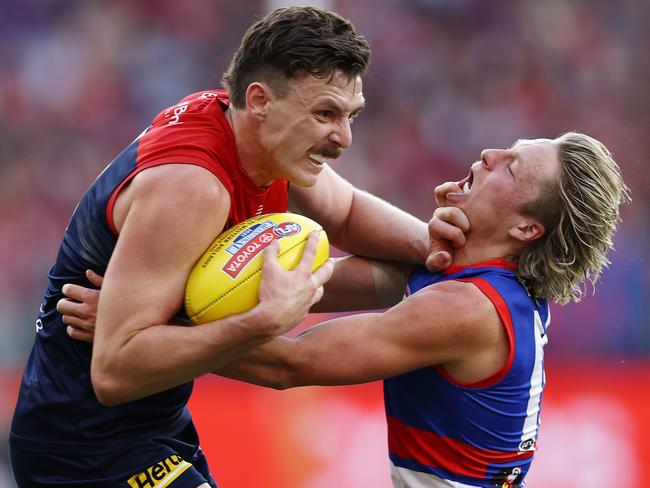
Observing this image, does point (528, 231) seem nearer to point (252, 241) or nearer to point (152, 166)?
point (252, 241)

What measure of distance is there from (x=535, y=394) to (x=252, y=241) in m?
1.60

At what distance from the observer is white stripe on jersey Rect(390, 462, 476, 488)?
433cm

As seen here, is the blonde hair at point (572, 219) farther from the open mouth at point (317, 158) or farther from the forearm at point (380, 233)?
the open mouth at point (317, 158)

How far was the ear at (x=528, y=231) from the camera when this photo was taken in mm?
4410

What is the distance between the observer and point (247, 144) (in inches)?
159

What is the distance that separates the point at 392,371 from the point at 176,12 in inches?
351

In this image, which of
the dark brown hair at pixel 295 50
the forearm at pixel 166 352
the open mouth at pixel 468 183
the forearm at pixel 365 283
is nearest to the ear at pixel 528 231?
the open mouth at pixel 468 183

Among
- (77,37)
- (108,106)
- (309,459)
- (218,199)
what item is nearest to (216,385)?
(309,459)

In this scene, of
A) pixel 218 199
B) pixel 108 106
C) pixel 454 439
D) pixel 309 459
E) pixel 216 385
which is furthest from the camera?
pixel 108 106

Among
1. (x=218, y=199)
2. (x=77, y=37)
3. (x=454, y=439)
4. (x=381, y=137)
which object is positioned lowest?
(x=454, y=439)

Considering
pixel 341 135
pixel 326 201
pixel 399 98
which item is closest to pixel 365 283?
pixel 326 201

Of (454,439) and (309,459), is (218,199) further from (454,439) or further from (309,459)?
(309,459)

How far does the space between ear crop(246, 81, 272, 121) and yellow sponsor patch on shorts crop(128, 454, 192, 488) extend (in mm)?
1523

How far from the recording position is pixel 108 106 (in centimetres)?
1154
